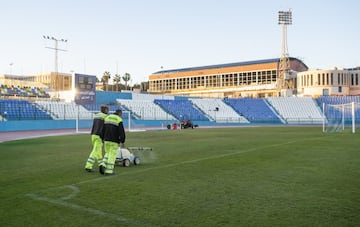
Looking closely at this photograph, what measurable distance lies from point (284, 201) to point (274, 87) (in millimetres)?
88280

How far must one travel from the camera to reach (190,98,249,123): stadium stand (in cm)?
6538

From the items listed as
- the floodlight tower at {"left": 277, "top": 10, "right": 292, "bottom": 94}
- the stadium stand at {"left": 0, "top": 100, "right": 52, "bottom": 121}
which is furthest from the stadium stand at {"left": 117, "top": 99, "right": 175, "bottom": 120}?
the floodlight tower at {"left": 277, "top": 10, "right": 292, "bottom": 94}

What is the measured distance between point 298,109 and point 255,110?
28.9 ft

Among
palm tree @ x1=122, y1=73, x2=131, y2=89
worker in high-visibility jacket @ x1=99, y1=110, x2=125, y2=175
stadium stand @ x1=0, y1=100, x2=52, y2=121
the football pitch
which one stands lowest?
the football pitch

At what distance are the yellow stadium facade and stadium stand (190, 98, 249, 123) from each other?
26.3 m

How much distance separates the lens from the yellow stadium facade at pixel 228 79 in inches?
3693

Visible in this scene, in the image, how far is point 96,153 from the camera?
1046 cm

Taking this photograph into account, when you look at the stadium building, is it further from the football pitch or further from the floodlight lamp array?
the football pitch

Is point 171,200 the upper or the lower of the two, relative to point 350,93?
lower

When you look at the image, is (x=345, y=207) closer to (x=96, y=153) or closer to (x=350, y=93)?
(x=96, y=153)

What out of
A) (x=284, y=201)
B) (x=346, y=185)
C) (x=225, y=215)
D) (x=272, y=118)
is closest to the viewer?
(x=225, y=215)

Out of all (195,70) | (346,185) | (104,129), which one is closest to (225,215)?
(346,185)

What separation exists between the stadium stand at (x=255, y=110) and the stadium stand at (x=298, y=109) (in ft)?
6.44

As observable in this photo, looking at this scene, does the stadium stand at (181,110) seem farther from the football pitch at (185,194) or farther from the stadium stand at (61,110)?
the football pitch at (185,194)
